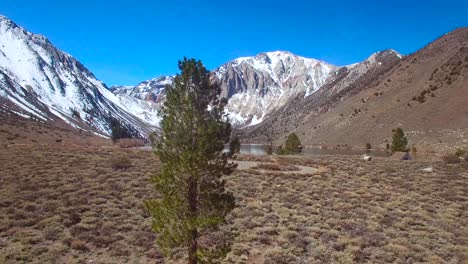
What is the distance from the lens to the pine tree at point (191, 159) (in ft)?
46.8

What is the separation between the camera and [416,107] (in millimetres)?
128250

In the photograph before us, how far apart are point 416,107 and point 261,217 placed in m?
122

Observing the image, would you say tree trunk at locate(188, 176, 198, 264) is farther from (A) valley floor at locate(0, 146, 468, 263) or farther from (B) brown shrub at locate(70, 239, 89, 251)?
(B) brown shrub at locate(70, 239, 89, 251)

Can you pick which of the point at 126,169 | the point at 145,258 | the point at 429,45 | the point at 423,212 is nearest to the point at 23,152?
the point at 126,169

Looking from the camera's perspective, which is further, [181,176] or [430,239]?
[430,239]

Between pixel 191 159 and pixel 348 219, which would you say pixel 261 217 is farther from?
pixel 191 159

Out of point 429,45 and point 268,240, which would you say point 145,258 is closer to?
point 268,240

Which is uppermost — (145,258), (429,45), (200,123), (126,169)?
(429,45)

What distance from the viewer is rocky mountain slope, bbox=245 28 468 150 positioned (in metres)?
109

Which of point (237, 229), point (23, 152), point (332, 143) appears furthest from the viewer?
point (332, 143)

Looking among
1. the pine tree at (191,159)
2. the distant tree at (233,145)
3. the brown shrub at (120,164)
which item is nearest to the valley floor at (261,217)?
the brown shrub at (120,164)

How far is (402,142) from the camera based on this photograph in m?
73.9

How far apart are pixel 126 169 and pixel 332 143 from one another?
119195 mm

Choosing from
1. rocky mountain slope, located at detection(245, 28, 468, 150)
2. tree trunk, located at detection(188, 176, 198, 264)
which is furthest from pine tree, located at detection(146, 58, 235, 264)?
rocky mountain slope, located at detection(245, 28, 468, 150)
